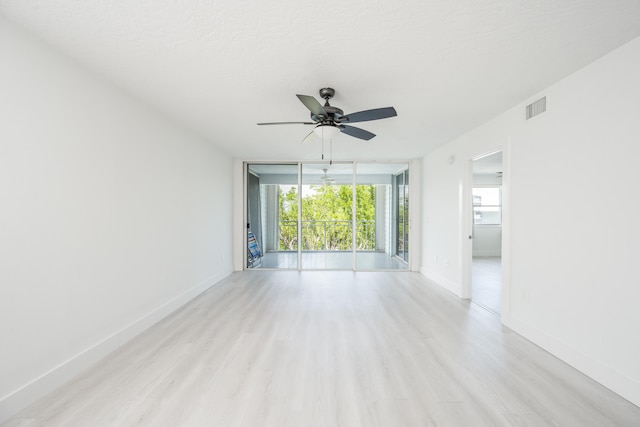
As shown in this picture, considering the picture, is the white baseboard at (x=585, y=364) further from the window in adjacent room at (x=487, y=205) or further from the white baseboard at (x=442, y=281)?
the window in adjacent room at (x=487, y=205)

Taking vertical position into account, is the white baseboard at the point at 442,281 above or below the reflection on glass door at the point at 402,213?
below

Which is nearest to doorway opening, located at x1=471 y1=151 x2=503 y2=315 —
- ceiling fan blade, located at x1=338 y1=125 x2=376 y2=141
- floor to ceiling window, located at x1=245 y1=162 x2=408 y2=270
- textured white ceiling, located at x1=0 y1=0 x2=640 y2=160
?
floor to ceiling window, located at x1=245 y1=162 x2=408 y2=270

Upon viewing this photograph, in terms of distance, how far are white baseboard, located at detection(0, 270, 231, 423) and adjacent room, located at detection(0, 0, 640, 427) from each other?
18 mm

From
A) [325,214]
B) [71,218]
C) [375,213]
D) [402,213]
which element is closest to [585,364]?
[71,218]

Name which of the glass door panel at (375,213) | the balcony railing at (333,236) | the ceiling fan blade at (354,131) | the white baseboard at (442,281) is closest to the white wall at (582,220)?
the white baseboard at (442,281)

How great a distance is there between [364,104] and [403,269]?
3948mm

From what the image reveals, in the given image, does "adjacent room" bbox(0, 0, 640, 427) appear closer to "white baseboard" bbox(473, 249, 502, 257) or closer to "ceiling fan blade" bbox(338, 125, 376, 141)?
"ceiling fan blade" bbox(338, 125, 376, 141)

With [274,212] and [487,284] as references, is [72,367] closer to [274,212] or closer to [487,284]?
[487,284]

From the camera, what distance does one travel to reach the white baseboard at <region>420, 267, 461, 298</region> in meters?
4.05

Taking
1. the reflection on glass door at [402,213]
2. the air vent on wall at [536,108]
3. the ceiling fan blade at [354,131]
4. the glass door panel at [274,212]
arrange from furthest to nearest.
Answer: the glass door panel at [274,212]
the reflection on glass door at [402,213]
the ceiling fan blade at [354,131]
the air vent on wall at [536,108]

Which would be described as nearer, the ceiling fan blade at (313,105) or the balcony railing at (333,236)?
the ceiling fan blade at (313,105)

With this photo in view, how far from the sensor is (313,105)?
84.5 inches

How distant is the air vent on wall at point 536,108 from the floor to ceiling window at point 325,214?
4.08 meters

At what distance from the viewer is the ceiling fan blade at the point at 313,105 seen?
6.59ft
